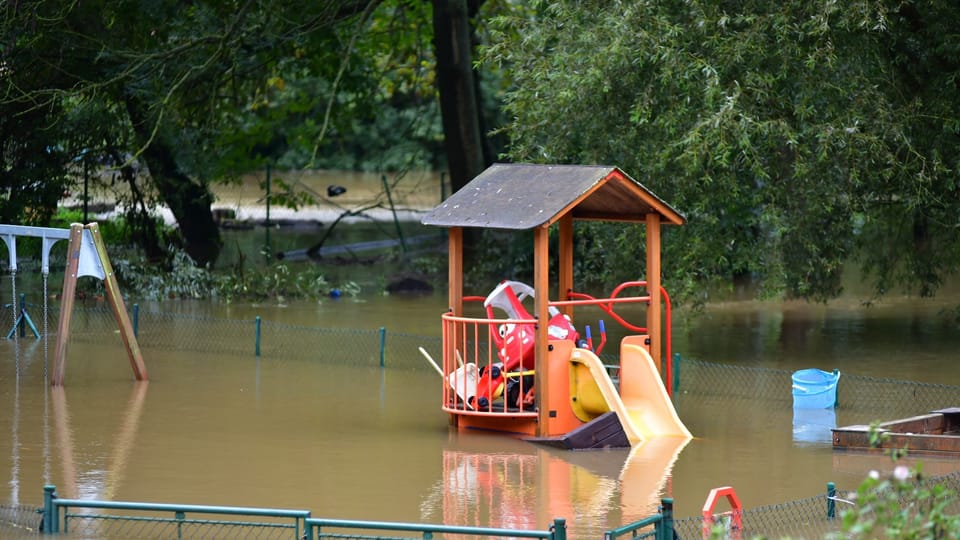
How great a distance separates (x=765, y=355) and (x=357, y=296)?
9.13 m

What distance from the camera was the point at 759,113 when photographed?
16.5m

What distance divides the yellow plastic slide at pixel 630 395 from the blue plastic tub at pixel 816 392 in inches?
85.7

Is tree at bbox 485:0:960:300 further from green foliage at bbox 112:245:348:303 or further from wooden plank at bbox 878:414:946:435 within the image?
green foliage at bbox 112:245:348:303

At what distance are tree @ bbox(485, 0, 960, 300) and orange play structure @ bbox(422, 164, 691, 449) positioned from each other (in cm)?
248

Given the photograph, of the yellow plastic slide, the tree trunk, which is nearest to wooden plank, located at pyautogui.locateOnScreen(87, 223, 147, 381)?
the yellow plastic slide

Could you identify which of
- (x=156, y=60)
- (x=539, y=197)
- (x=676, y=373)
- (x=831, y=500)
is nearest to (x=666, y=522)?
(x=831, y=500)

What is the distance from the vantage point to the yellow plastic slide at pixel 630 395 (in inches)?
519

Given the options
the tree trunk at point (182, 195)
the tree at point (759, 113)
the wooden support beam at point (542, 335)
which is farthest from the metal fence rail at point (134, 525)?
the tree trunk at point (182, 195)

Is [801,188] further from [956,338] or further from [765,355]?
[956,338]

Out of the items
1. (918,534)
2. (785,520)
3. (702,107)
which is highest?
(702,107)

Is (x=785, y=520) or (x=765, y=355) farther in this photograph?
(x=765, y=355)

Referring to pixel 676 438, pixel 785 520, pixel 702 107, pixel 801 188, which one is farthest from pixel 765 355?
pixel 785 520

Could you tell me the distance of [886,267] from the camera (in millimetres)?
20406

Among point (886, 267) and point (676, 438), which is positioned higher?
point (886, 267)
